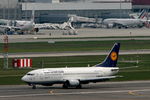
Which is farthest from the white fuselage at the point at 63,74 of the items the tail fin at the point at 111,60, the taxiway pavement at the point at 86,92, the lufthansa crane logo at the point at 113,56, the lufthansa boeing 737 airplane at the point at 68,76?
the lufthansa crane logo at the point at 113,56

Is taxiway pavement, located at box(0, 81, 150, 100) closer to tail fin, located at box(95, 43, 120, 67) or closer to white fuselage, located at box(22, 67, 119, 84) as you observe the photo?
white fuselage, located at box(22, 67, 119, 84)

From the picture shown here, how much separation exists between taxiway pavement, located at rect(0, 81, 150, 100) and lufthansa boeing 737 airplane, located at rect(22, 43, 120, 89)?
41.9 inches

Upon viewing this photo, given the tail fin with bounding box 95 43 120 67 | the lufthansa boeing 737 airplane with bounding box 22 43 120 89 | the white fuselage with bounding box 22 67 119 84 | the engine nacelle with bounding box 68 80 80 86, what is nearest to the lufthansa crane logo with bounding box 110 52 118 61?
the tail fin with bounding box 95 43 120 67

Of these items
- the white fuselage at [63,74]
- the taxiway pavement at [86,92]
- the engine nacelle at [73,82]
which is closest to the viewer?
the taxiway pavement at [86,92]

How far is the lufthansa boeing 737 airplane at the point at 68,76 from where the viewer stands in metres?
89.3

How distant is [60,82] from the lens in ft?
298

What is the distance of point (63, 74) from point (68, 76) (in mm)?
764

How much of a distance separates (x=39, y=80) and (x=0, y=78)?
14.6 m

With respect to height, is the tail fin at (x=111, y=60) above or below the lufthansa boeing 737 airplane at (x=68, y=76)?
above

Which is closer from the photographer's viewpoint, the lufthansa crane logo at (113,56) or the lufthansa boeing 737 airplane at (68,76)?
the lufthansa boeing 737 airplane at (68,76)

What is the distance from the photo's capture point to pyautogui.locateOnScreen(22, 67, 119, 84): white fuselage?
293 feet

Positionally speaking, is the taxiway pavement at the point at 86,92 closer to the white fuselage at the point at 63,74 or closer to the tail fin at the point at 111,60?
the white fuselage at the point at 63,74

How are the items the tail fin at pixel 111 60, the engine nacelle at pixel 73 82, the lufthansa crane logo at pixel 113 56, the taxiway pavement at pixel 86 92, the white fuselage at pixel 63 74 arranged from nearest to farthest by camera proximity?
the taxiway pavement at pixel 86 92
the white fuselage at pixel 63 74
the engine nacelle at pixel 73 82
the tail fin at pixel 111 60
the lufthansa crane logo at pixel 113 56

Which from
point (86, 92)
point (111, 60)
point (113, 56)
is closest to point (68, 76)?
point (86, 92)
